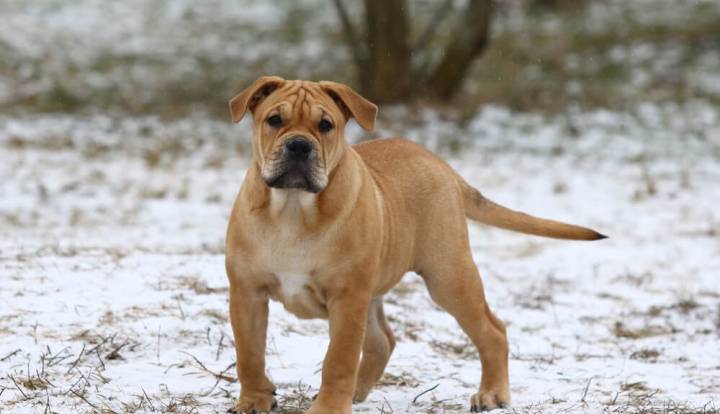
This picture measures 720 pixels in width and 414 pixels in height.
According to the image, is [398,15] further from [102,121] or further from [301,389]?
[301,389]

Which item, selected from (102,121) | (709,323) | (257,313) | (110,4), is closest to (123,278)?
(257,313)

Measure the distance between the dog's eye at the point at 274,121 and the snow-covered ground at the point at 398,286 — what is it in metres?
1.32

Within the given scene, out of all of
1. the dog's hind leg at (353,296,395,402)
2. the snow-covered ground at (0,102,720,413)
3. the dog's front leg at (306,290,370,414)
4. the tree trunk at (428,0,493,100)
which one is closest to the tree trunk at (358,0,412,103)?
the tree trunk at (428,0,493,100)

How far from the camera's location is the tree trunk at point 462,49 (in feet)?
52.2

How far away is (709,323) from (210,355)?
362 centimetres

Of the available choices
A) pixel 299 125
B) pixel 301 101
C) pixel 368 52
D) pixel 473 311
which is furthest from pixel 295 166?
pixel 368 52

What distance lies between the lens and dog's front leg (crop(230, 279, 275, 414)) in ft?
14.8

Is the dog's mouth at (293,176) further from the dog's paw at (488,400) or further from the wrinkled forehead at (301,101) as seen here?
the dog's paw at (488,400)

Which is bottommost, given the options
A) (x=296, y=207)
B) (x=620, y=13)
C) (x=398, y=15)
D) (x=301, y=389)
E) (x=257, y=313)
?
(x=301, y=389)

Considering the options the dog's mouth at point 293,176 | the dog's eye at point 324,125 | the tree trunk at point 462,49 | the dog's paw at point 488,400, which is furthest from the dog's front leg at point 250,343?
the tree trunk at point 462,49

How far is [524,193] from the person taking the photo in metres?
12.1

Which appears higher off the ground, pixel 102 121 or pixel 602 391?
pixel 102 121

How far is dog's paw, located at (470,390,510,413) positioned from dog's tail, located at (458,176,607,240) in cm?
89

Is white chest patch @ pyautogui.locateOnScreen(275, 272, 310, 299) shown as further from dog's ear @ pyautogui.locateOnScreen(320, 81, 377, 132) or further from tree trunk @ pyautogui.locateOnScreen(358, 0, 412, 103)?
tree trunk @ pyautogui.locateOnScreen(358, 0, 412, 103)
